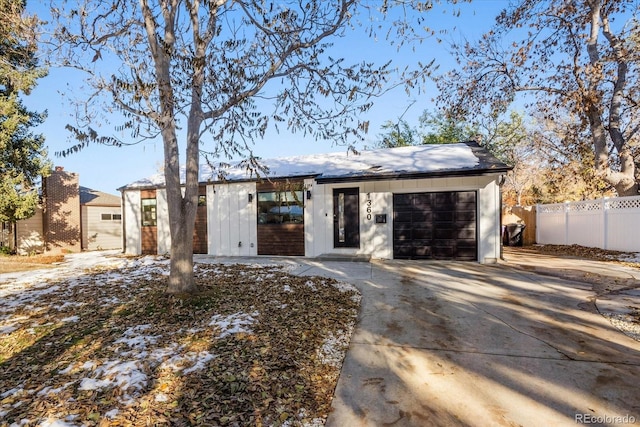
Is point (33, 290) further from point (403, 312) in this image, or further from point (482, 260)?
point (482, 260)

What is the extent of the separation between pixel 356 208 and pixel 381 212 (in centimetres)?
78

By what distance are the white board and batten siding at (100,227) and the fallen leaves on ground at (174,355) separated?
458 inches

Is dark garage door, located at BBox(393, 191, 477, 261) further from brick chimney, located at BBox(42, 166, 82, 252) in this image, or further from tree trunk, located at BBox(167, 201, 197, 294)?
brick chimney, located at BBox(42, 166, 82, 252)

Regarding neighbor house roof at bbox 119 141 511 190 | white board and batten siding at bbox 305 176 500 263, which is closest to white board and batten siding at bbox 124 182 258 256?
neighbor house roof at bbox 119 141 511 190

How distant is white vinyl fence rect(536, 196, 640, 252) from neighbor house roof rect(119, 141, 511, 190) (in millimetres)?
4127

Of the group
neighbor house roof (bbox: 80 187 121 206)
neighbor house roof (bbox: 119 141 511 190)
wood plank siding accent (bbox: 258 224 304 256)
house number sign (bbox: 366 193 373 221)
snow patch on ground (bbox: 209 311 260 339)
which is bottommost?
snow patch on ground (bbox: 209 311 260 339)

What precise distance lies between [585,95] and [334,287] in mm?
10683

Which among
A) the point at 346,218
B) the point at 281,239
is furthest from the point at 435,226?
the point at 281,239

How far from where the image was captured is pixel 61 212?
577 inches

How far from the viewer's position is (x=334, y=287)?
5.95 m

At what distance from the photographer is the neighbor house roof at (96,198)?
1616 centimetres

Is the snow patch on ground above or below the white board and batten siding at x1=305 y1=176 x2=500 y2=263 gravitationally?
below
